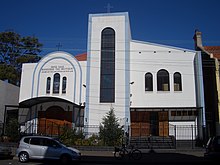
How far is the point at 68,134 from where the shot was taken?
926 inches

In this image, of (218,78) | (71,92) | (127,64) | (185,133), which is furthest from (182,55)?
(71,92)

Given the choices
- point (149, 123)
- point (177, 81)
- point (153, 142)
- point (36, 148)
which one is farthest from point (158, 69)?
point (36, 148)

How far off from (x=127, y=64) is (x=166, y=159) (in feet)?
37.7

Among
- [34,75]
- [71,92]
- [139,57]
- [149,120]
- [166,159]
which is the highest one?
[139,57]

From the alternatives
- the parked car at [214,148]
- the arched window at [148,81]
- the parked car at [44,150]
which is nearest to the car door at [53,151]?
the parked car at [44,150]

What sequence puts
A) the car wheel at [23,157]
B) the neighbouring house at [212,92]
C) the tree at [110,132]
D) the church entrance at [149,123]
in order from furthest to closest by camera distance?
the church entrance at [149,123], the neighbouring house at [212,92], the tree at [110,132], the car wheel at [23,157]

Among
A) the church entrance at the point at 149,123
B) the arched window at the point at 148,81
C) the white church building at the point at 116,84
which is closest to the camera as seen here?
the white church building at the point at 116,84

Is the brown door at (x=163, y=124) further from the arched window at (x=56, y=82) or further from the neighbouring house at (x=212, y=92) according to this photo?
the arched window at (x=56, y=82)

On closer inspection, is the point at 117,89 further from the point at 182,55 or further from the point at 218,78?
the point at 218,78

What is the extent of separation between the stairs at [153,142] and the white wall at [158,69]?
373cm

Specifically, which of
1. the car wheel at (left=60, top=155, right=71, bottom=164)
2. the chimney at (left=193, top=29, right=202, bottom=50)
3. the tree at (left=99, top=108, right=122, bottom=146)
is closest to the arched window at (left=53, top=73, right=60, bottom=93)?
the tree at (left=99, top=108, right=122, bottom=146)

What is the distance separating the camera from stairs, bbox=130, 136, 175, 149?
78.3 ft

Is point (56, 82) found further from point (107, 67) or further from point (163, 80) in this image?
point (163, 80)

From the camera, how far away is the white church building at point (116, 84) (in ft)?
86.8
